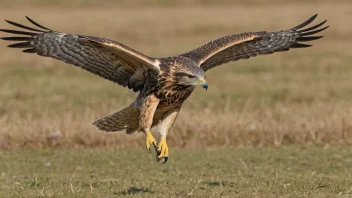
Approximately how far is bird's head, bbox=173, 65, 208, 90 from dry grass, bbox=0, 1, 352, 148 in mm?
3899

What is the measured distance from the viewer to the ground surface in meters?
8.92

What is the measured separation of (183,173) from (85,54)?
6.85ft

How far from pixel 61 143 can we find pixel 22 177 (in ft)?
8.00

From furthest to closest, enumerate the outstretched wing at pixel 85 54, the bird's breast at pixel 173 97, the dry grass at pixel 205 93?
the dry grass at pixel 205 93, the outstretched wing at pixel 85 54, the bird's breast at pixel 173 97

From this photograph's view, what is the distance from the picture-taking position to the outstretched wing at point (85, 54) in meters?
9.86

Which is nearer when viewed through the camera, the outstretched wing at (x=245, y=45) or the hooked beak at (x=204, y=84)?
the hooked beak at (x=204, y=84)

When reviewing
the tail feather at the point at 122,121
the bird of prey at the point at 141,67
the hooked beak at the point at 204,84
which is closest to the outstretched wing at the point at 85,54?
the bird of prey at the point at 141,67

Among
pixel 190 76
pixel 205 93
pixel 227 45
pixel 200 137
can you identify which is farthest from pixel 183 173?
pixel 205 93

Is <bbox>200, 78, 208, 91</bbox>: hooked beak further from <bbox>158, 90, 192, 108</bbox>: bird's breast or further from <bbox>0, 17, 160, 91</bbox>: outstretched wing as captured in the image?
<bbox>0, 17, 160, 91</bbox>: outstretched wing

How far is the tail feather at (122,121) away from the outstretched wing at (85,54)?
12.2 inches

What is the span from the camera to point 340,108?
14.5 m

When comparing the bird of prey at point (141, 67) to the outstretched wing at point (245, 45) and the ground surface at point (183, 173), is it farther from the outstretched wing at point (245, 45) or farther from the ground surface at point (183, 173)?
the ground surface at point (183, 173)

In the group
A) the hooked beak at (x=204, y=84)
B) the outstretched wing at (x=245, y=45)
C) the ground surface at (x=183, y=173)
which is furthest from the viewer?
the outstretched wing at (x=245, y=45)

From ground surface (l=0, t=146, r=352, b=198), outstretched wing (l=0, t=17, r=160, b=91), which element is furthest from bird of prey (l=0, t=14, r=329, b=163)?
ground surface (l=0, t=146, r=352, b=198)
